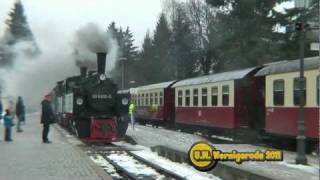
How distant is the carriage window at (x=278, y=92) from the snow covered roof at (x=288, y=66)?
0.36 metres

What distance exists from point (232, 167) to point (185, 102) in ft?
61.7

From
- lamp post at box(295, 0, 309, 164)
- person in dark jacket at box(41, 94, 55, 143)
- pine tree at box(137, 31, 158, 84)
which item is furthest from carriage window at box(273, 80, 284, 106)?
pine tree at box(137, 31, 158, 84)

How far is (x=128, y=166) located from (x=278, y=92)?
Result: 20.7ft

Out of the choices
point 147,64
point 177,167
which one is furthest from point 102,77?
point 147,64

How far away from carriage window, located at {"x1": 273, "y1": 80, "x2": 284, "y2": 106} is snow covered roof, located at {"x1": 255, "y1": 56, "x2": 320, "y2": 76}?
1.19 ft

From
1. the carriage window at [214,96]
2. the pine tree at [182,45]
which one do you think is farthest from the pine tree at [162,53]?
the carriage window at [214,96]

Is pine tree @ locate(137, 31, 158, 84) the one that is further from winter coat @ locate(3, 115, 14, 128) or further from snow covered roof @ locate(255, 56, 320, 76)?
snow covered roof @ locate(255, 56, 320, 76)

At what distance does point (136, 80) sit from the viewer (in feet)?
277

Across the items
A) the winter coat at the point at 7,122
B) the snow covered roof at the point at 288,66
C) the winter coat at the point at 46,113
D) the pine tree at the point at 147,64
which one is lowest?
the winter coat at the point at 7,122

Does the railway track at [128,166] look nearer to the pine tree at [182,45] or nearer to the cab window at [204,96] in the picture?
the cab window at [204,96]

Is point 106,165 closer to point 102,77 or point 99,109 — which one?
point 99,109

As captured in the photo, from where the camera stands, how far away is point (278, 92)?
781 inches

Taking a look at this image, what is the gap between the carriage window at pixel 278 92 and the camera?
64.3 feet

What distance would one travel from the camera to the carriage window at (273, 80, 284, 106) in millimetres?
19609
